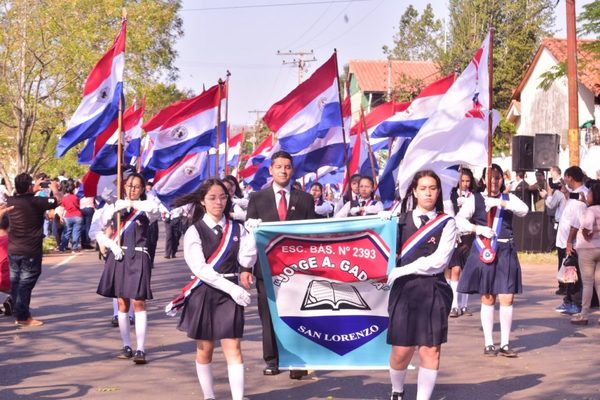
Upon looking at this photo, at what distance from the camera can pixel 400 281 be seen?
732 cm

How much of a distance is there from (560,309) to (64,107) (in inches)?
961

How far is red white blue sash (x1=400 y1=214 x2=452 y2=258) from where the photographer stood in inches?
284

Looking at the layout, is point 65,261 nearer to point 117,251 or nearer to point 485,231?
point 117,251

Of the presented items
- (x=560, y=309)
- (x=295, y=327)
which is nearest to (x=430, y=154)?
(x=295, y=327)

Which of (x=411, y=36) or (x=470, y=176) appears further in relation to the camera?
(x=411, y=36)

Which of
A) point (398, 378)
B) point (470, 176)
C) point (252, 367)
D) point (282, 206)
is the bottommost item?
point (252, 367)

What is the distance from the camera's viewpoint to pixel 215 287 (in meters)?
7.30

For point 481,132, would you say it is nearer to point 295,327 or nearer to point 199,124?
point 295,327

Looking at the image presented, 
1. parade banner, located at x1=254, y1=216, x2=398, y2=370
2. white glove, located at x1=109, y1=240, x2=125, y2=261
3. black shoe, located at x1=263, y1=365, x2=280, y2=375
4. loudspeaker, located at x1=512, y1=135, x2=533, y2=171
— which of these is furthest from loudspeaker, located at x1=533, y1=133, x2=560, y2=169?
parade banner, located at x1=254, y1=216, x2=398, y2=370

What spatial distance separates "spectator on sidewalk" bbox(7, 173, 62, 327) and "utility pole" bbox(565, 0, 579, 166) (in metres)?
Result: 12.9

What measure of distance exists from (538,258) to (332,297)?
15.9 m

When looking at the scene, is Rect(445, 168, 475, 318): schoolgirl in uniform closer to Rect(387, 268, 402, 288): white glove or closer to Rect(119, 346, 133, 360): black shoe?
Rect(119, 346, 133, 360): black shoe

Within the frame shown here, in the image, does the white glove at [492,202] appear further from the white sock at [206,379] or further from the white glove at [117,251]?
the white sock at [206,379]

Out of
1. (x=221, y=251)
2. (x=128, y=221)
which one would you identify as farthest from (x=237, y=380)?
(x=128, y=221)
